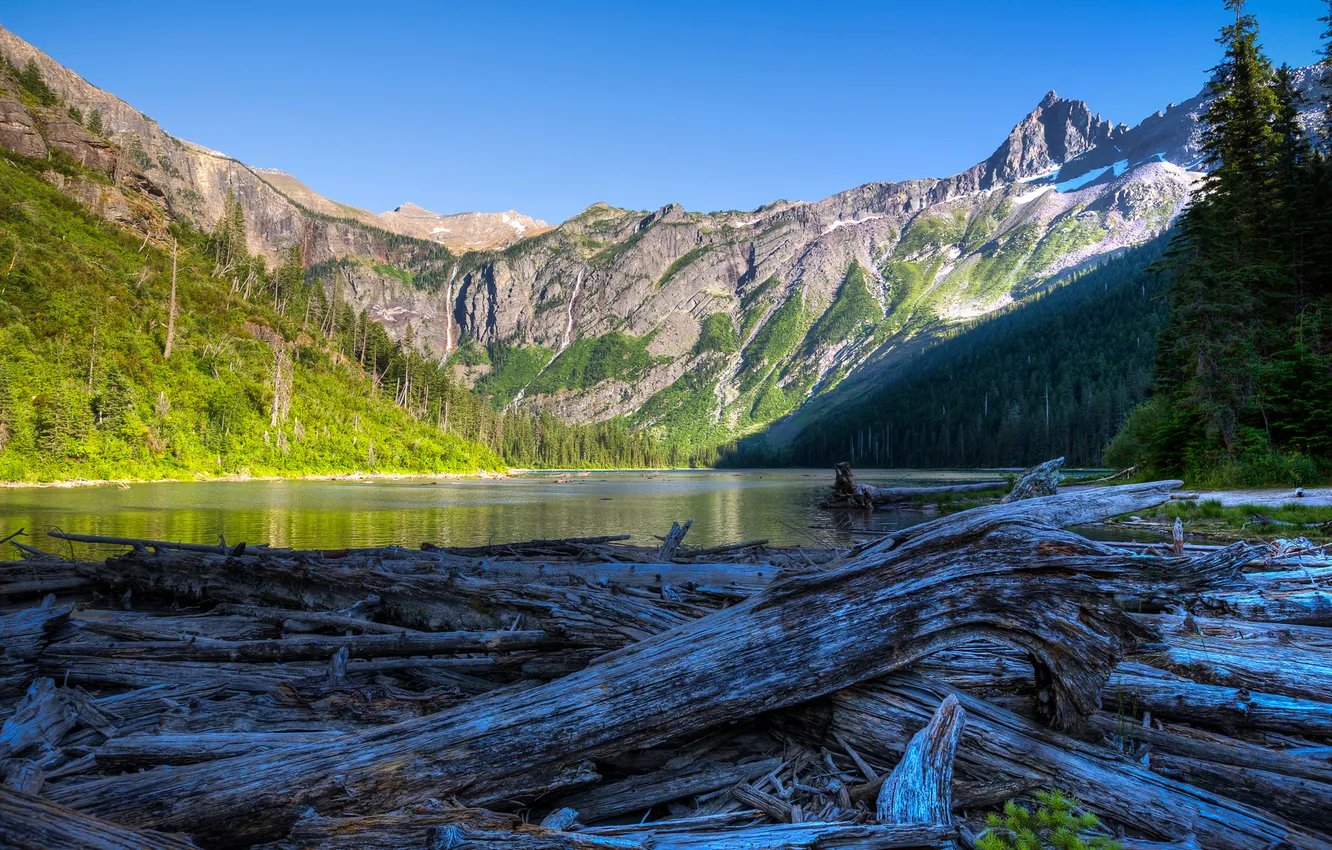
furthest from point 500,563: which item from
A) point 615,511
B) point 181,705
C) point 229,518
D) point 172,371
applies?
point 172,371

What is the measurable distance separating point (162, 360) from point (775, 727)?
78.0 m

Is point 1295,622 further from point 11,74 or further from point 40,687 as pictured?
point 11,74

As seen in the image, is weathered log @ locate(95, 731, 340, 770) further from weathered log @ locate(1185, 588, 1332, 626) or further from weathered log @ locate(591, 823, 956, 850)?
weathered log @ locate(1185, 588, 1332, 626)

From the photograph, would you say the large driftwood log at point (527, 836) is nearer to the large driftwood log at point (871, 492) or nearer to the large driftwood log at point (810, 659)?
the large driftwood log at point (810, 659)

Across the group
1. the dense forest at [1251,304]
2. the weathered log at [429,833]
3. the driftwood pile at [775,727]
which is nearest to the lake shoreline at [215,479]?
the driftwood pile at [775,727]

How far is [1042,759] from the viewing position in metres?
3.69

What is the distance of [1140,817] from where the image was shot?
3383 mm

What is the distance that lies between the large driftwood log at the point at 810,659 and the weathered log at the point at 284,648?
72.2 inches

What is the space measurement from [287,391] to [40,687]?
78.5 m

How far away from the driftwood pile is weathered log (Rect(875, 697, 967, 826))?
13mm

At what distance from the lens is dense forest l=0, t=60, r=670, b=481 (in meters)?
48.8

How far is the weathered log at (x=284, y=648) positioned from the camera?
18.2 ft

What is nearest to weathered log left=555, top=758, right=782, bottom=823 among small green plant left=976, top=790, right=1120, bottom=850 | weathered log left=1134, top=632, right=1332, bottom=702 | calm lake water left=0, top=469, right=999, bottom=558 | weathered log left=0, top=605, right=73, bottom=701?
small green plant left=976, top=790, right=1120, bottom=850

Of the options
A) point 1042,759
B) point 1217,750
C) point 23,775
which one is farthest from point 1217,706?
point 23,775
